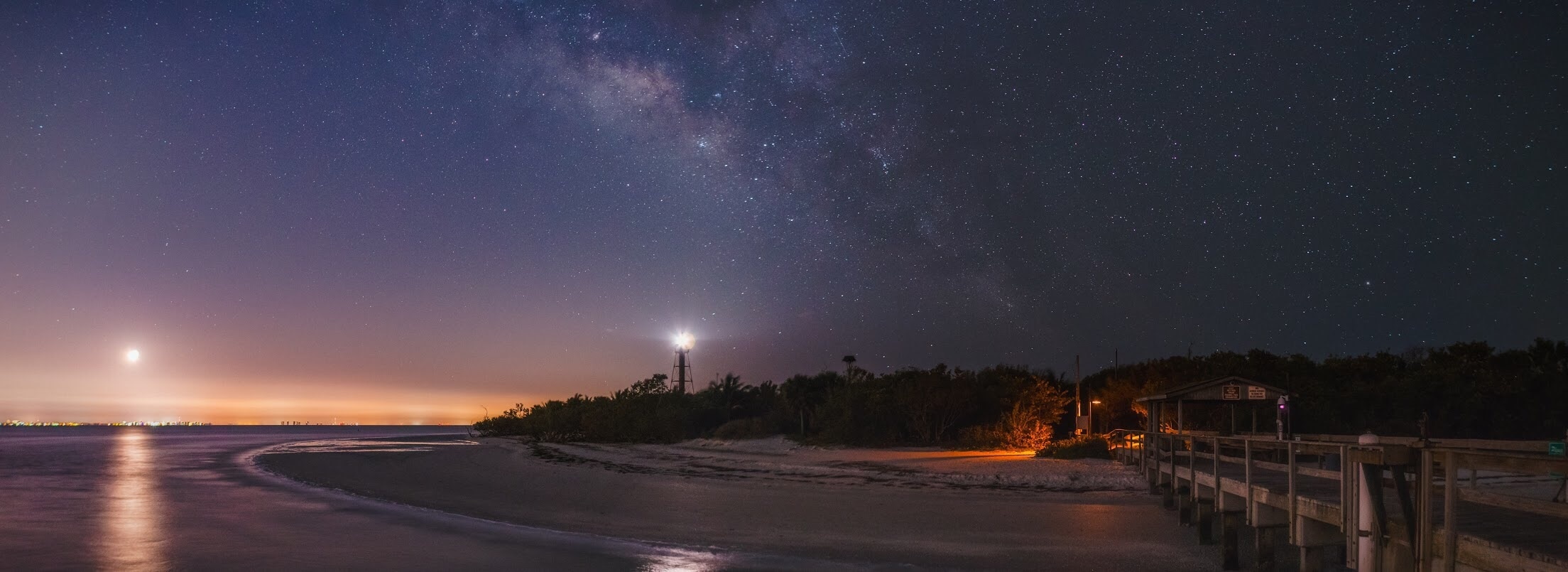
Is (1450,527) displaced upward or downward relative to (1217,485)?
upward

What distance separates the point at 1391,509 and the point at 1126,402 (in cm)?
3574

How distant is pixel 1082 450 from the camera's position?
3388cm

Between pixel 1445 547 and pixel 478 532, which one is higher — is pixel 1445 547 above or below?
above

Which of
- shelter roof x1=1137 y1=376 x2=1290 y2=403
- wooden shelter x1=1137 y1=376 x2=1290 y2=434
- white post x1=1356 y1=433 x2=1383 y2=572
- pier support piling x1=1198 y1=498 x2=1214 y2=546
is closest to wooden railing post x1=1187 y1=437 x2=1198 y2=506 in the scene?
pier support piling x1=1198 y1=498 x2=1214 y2=546

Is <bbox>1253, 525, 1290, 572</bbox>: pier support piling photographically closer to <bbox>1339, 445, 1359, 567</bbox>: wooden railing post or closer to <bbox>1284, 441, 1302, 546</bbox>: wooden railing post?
<bbox>1284, 441, 1302, 546</bbox>: wooden railing post

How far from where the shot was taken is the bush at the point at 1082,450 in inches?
1321

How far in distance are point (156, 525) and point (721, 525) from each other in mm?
9256

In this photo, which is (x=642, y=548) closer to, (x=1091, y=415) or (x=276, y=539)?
(x=276, y=539)

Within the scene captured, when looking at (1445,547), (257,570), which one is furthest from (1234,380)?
(257,570)

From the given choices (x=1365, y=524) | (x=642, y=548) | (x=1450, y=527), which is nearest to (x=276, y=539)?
(x=642, y=548)

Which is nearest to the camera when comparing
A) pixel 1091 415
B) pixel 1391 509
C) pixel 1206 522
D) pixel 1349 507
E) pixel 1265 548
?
pixel 1349 507

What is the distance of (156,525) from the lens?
17.1m

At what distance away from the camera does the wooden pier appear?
670 cm

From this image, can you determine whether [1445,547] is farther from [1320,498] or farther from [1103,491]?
[1103,491]
